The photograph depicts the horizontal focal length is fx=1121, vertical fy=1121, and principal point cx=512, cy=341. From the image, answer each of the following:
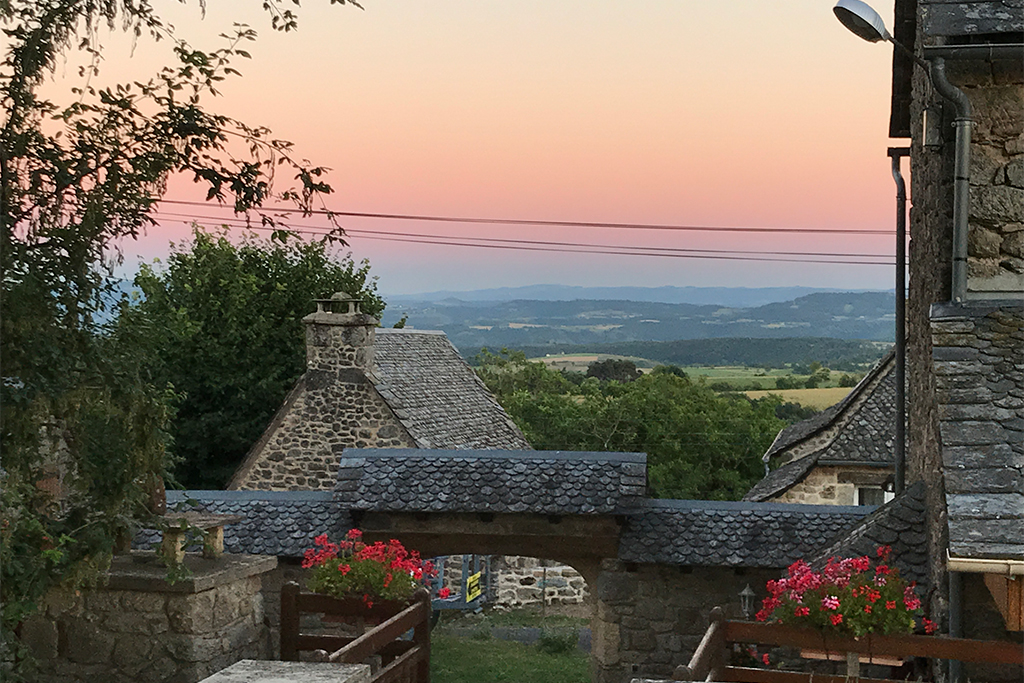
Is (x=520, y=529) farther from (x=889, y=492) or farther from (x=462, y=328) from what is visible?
(x=462, y=328)

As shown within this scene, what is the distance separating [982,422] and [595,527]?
13.5 ft

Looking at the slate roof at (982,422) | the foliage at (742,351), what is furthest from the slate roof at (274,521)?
the foliage at (742,351)

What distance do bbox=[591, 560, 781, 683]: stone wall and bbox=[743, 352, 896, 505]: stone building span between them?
7972mm

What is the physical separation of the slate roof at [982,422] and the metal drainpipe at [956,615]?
73 centimetres

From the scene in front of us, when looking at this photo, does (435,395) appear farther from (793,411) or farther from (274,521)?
(793,411)

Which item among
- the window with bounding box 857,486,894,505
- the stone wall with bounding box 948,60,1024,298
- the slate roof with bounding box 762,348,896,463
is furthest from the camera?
the slate roof with bounding box 762,348,896,463

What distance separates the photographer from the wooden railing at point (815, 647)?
17.4 ft

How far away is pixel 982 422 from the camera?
5.87 metres

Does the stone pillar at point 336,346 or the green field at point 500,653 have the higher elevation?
the stone pillar at point 336,346

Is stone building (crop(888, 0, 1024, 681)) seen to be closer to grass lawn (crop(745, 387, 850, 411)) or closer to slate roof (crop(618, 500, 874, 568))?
slate roof (crop(618, 500, 874, 568))

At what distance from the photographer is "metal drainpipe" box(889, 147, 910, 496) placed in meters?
9.10

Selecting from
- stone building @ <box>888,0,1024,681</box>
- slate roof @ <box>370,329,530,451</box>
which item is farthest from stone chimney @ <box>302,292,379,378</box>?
stone building @ <box>888,0,1024,681</box>

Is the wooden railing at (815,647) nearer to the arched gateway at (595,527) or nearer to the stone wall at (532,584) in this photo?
the arched gateway at (595,527)

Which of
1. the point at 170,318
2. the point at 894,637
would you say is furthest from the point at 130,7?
the point at 894,637
